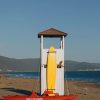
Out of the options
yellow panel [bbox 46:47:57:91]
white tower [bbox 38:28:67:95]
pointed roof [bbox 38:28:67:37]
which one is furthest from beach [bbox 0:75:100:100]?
yellow panel [bbox 46:47:57:91]

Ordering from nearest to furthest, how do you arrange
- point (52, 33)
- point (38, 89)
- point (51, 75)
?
point (51, 75) → point (52, 33) → point (38, 89)

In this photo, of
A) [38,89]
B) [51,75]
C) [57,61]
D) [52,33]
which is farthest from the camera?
[38,89]

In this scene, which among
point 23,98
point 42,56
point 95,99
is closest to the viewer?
point 23,98

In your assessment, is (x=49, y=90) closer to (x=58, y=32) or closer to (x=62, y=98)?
(x=62, y=98)

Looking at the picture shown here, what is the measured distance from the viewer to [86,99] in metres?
28.0

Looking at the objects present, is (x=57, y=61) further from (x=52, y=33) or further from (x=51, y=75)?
A: (x=51, y=75)

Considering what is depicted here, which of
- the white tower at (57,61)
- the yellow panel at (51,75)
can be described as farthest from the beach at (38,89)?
the yellow panel at (51,75)

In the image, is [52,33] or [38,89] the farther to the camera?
[38,89]

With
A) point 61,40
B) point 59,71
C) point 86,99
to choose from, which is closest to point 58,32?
point 61,40

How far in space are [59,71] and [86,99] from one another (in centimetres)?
305

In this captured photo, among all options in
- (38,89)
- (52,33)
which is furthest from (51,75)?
(38,89)

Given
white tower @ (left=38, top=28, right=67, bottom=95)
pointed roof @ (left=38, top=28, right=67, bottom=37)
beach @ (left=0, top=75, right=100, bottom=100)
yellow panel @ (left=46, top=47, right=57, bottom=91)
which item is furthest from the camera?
beach @ (left=0, top=75, right=100, bottom=100)

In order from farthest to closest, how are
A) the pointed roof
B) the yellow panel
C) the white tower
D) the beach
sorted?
1. the beach
2. the pointed roof
3. the white tower
4. the yellow panel

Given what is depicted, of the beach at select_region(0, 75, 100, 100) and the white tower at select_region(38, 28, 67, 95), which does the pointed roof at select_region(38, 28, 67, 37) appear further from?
the beach at select_region(0, 75, 100, 100)
